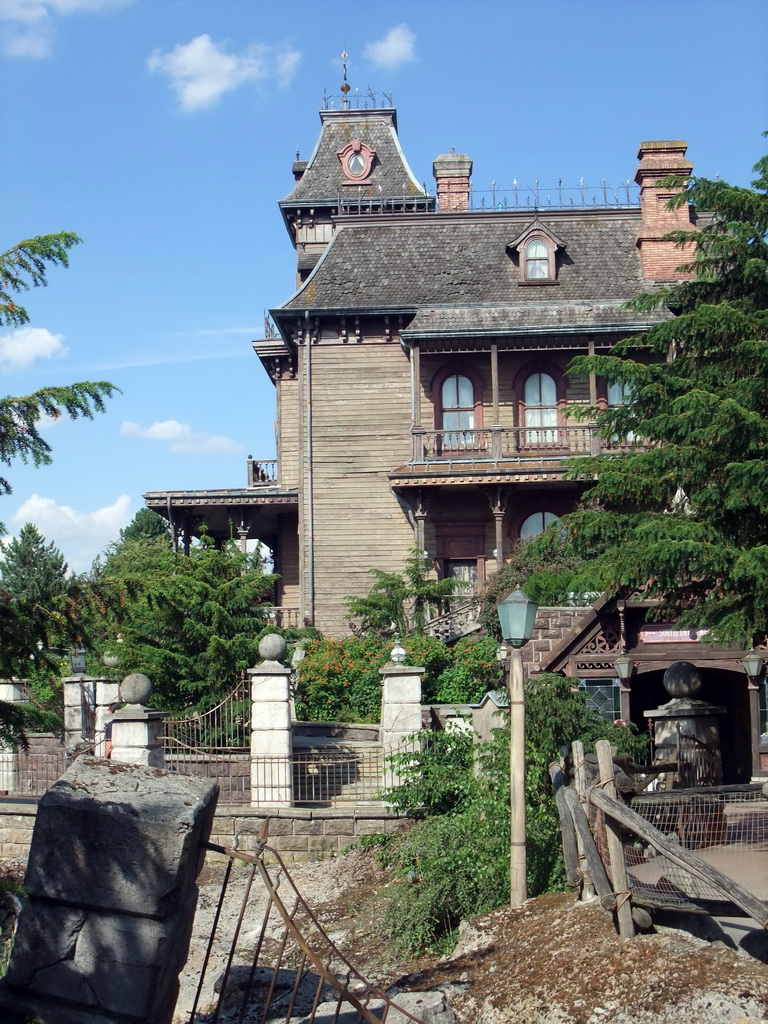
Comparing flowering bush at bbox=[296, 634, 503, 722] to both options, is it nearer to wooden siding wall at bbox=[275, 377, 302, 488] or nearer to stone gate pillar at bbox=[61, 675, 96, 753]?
stone gate pillar at bbox=[61, 675, 96, 753]

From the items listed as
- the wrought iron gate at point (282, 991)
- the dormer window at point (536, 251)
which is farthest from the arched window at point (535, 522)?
the wrought iron gate at point (282, 991)

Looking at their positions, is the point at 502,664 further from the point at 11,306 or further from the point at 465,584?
the point at 11,306

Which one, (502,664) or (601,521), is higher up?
(601,521)

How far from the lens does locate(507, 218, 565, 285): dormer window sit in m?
28.2

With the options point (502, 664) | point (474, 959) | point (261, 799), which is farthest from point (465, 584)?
point (474, 959)

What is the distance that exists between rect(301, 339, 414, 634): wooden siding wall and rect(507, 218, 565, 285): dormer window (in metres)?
3.89

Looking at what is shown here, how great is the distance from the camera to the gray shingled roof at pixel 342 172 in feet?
116

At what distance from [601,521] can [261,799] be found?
574 cm

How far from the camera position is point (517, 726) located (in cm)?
895

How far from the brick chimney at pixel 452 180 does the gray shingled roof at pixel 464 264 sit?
2.03 meters

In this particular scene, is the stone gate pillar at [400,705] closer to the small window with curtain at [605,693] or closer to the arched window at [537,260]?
the small window with curtain at [605,693]

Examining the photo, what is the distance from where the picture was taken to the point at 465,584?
23.9m

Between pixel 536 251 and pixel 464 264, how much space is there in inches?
73.3

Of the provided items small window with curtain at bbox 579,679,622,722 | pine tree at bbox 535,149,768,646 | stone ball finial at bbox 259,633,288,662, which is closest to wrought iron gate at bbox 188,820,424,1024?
pine tree at bbox 535,149,768,646
